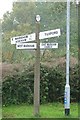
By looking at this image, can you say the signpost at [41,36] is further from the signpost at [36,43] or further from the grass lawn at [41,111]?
the grass lawn at [41,111]

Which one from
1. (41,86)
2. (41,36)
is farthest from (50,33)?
(41,86)

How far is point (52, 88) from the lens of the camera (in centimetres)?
1099

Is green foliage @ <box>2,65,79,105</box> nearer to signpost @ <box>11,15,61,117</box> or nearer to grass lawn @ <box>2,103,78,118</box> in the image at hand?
grass lawn @ <box>2,103,78,118</box>

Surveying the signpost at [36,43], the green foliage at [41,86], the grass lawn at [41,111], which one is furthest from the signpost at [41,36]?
the green foliage at [41,86]

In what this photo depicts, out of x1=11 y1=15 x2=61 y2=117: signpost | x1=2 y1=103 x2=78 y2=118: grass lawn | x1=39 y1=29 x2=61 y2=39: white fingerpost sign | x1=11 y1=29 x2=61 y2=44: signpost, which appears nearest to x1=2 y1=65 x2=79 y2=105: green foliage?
x1=2 y1=103 x2=78 y2=118: grass lawn

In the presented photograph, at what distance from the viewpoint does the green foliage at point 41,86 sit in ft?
34.0

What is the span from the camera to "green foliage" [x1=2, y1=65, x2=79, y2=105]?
1038cm

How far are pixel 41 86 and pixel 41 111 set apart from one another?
6.15 feet

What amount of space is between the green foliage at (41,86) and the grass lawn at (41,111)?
1.06 feet

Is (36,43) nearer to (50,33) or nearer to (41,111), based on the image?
(50,33)

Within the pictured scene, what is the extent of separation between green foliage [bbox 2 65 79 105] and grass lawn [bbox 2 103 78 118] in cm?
32

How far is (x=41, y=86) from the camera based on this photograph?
35.3ft

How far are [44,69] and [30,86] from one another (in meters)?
0.77

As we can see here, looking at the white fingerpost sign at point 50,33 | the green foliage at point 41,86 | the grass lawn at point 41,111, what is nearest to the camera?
the white fingerpost sign at point 50,33
